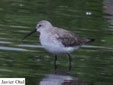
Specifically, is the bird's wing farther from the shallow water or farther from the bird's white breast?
the shallow water

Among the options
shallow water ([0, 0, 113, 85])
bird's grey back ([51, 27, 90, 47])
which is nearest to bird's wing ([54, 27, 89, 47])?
bird's grey back ([51, 27, 90, 47])

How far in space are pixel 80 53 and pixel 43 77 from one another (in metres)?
2.18

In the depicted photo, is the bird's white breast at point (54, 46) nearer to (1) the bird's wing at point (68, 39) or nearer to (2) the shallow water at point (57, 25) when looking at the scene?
(1) the bird's wing at point (68, 39)

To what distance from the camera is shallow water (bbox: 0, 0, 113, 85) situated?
1284 centimetres

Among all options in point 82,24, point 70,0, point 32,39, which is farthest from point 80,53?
point 70,0

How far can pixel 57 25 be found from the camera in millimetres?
16953

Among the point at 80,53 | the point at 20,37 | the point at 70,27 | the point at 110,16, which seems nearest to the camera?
the point at 80,53

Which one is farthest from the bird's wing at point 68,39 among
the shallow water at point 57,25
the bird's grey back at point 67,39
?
the shallow water at point 57,25

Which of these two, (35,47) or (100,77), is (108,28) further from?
(100,77)

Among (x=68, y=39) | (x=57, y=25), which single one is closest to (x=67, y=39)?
(x=68, y=39)

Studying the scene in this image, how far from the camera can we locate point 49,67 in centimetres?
1320

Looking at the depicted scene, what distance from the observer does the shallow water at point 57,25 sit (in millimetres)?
12836

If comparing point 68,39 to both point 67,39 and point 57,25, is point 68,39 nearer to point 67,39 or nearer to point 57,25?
point 67,39

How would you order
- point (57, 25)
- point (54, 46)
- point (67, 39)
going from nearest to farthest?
point (54, 46), point (67, 39), point (57, 25)
